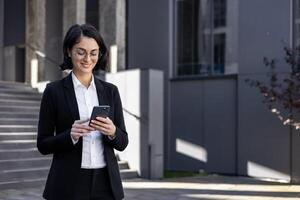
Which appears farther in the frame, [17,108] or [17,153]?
[17,108]

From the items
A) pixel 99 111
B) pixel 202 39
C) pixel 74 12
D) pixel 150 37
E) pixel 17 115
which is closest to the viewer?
pixel 99 111

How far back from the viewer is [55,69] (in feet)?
55.1

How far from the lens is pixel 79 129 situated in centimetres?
238

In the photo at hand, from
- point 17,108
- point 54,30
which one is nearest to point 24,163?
point 17,108

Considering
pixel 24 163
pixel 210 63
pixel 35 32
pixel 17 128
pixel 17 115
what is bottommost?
pixel 24 163

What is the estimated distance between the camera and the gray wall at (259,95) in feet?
38.4

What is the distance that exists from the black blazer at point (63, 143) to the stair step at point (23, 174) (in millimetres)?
6881

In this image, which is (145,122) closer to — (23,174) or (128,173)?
(128,173)

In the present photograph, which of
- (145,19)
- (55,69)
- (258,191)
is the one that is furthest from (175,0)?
(258,191)

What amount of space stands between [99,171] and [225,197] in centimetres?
674

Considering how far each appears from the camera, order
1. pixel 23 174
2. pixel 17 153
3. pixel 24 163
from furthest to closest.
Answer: pixel 17 153 → pixel 24 163 → pixel 23 174

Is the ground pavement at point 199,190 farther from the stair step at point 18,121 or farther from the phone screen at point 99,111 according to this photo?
the phone screen at point 99,111

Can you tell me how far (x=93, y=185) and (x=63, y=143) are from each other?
0.28 metres

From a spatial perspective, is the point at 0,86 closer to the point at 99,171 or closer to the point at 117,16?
the point at 117,16
